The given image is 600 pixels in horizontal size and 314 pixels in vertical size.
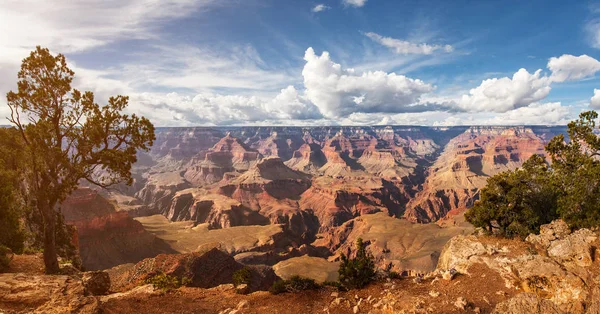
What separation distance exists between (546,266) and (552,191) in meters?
14.2

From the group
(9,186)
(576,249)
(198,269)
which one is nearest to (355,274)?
(576,249)

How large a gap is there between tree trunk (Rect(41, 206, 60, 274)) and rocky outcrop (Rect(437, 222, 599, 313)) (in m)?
25.5

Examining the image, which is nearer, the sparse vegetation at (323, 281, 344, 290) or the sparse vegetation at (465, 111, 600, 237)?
the sparse vegetation at (323, 281, 344, 290)

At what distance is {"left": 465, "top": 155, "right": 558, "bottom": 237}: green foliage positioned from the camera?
25969 millimetres

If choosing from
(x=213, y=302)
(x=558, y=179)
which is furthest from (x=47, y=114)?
(x=558, y=179)

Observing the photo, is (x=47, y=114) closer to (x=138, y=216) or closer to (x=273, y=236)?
(x=273, y=236)

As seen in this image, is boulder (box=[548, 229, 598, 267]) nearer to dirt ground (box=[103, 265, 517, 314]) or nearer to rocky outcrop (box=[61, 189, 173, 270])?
dirt ground (box=[103, 265, 517, 314])

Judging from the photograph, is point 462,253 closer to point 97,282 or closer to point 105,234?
point 97,282

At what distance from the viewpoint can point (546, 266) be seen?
1662 cm

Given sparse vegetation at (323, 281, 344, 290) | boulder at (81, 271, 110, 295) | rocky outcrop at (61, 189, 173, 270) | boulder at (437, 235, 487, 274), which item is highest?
boulder at (81, 271, 110, 295)

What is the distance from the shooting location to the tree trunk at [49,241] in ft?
59.6

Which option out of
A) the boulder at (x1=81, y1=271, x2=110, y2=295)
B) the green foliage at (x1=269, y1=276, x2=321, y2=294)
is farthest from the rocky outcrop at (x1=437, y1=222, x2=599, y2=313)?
the boulder at (x1=81, y1=271, x2=110, y2=295)

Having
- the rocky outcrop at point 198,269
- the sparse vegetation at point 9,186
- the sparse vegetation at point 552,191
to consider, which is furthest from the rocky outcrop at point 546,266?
the rocky outcrop at point 198,269

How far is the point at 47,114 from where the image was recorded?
1817 cm
